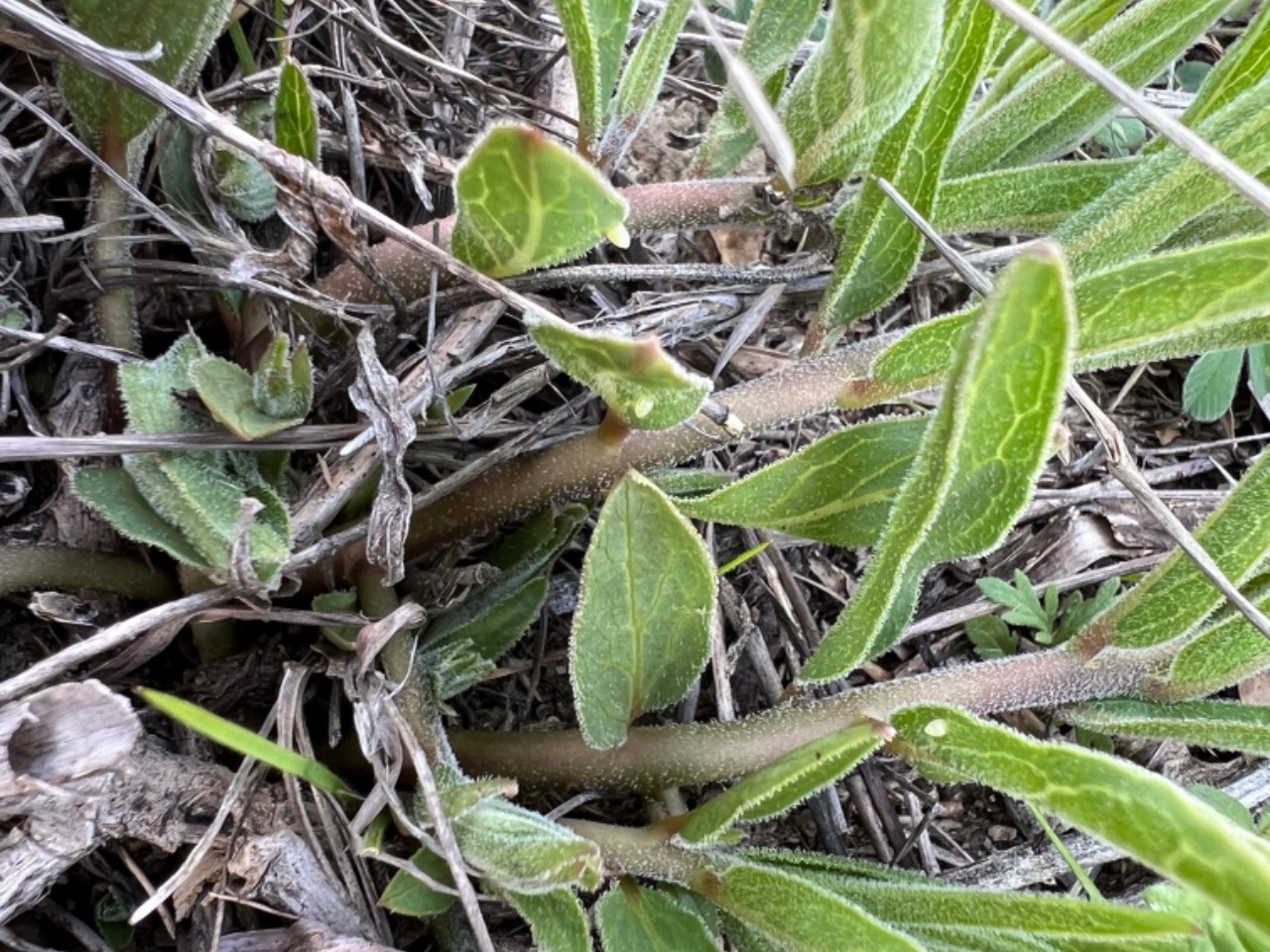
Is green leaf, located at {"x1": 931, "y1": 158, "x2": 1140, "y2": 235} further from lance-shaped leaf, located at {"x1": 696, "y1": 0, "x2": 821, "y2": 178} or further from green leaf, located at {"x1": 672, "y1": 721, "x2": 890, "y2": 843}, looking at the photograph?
green leaf, located at {"x1": 672, "y1": 721, "x2": 890, "y2": 843}

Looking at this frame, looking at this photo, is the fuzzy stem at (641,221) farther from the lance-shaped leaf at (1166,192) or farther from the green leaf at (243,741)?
the green leaf at (243,741)

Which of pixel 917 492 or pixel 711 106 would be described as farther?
pixel 711 106

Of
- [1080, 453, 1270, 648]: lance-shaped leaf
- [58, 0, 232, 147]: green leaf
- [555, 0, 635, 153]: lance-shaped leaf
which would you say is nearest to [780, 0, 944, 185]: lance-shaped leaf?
[555, 0, 635, 153]: lance-shaped leaf

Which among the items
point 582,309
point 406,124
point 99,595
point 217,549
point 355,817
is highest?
point 406,124

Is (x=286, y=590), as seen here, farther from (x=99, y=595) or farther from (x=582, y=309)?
(x=582, y=309)

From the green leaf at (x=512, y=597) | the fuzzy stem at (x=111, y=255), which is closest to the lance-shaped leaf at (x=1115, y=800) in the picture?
the green leaf at (x=512, y=597)

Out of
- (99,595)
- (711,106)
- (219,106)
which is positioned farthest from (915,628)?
(219,106)

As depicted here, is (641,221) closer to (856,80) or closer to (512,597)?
(856,80)
